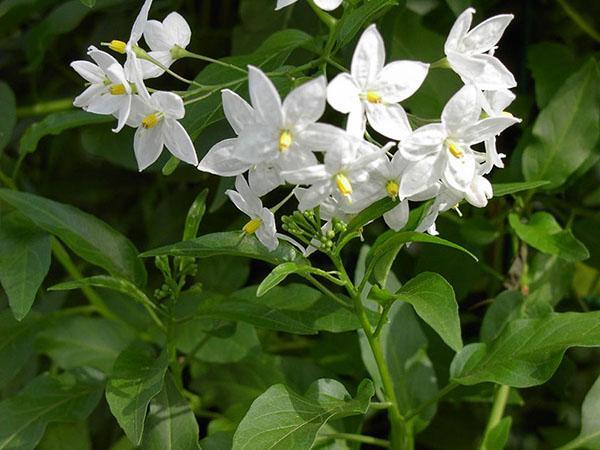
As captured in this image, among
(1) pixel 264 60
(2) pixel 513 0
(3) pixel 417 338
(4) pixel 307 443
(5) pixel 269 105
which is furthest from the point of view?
(2) pixel 513 0

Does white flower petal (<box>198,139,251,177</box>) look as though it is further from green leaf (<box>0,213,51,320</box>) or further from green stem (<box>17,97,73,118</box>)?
green stem (<box>17,97,73,118</box>)

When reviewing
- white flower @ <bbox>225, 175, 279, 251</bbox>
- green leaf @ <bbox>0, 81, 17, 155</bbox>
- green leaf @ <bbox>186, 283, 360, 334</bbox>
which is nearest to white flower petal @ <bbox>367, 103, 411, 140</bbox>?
white flower @ <bbox>225, 175, 279, 251</bbox>

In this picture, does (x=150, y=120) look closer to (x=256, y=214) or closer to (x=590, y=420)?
(x=256, y=214)

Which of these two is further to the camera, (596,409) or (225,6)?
(225,6)

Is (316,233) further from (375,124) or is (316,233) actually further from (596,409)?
(596,409)

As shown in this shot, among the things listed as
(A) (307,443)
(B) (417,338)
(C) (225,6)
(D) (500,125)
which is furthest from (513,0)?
(A) (307,443)

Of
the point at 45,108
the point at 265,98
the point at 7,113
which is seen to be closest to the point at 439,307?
the point at 265,98

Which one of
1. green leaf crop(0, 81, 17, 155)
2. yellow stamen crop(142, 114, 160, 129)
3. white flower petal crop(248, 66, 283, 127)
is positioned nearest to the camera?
white flower petal crop(248, 66, 283, 127)
